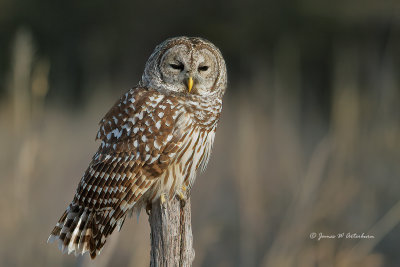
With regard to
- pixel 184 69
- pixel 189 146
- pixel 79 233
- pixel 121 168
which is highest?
pixel 184 69

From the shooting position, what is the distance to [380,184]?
6.64m

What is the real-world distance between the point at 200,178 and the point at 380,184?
6.25ft

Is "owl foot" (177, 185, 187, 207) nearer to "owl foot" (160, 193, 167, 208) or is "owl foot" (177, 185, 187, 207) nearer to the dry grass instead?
"owl foot" (160, 193, 167, 208)

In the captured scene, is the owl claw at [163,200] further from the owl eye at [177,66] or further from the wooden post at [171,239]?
the owl eye at [177,66]

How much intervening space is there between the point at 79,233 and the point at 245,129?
175 centimetres

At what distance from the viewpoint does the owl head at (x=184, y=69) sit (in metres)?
4.02

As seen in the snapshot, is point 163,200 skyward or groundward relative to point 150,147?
groundward

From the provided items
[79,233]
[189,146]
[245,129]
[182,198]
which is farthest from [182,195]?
[245,129]

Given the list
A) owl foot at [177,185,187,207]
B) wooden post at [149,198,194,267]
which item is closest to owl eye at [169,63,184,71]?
owl foot at [177,185,187,207]

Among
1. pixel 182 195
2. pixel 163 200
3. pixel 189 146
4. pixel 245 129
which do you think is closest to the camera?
pixel 163 200

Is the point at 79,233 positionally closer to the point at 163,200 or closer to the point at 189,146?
the point at 163,200

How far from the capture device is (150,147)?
3820 mm

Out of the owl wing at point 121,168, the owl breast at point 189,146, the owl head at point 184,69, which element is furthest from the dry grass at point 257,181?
the owl head at point 184,69

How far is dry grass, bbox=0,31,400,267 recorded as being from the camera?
4.04 m
